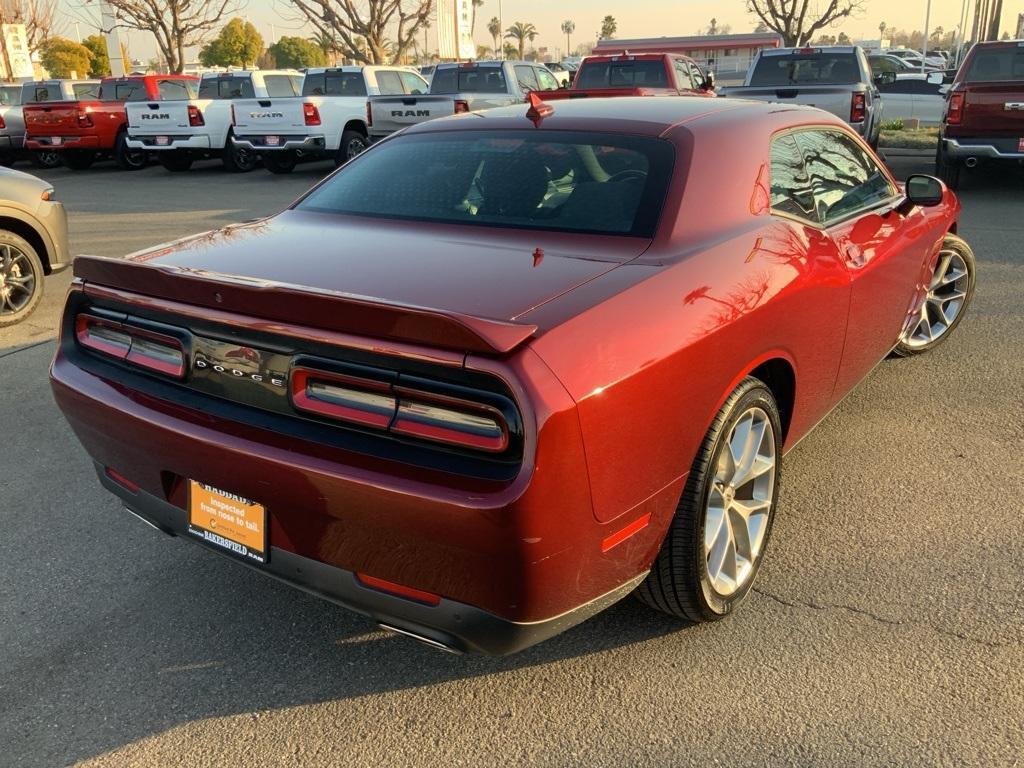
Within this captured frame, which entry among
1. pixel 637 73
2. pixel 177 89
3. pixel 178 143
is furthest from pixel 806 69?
pixel 177 89

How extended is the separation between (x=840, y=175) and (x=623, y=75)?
35.8ft

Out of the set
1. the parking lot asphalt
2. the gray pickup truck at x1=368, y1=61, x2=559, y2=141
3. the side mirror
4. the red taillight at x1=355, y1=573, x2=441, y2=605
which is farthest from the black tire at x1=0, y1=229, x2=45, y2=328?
the gray pickup truck at x1=368, y1=61, x2=559, y2=141

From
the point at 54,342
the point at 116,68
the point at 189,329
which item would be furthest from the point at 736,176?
the point at 116,68

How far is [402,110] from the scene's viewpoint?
46.7 ft

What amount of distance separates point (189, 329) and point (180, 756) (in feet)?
3.84

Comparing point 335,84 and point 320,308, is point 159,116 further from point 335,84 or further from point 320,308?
point 320,308

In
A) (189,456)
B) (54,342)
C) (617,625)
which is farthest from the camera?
(54,342)

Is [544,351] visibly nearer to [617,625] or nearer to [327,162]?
[617,625]

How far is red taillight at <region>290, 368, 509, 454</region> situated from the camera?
212 centimetres

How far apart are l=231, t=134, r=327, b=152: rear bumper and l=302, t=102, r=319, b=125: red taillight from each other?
27cm

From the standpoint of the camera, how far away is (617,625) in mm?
2949

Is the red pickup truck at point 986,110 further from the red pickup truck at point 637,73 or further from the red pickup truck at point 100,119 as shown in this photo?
the red pickup truck at point 100,119

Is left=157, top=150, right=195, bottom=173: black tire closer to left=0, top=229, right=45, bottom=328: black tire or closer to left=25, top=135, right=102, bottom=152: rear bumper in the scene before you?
left=25, top=135, right=102, bottom=152: rear bumper

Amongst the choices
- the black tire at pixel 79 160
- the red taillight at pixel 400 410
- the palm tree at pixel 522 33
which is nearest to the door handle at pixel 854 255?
the red taillight at pixel 400 410
